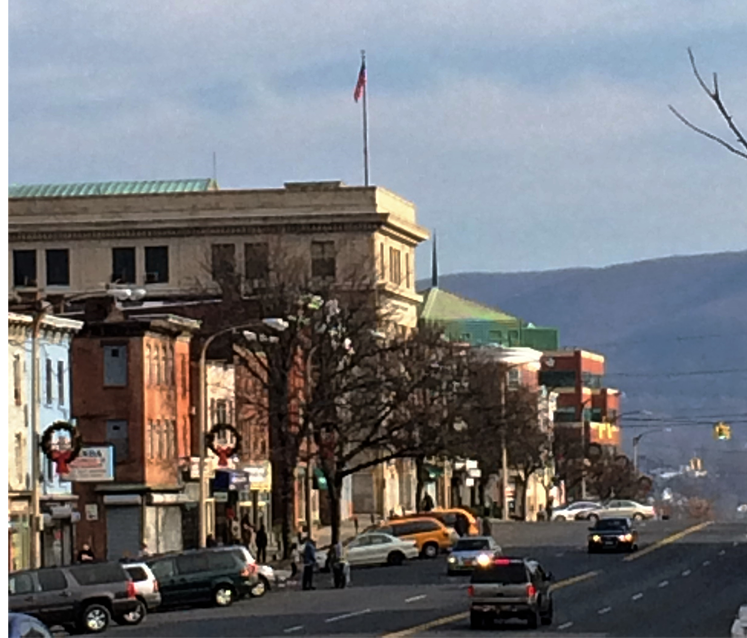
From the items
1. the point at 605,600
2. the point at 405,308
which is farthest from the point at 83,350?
the point at 405,308

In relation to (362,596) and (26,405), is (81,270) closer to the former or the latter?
(26,405)

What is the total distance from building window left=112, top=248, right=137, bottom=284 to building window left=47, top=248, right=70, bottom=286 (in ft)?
8.95

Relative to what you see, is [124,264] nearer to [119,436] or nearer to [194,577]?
[119,436]

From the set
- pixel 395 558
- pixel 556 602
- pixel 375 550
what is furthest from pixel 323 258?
pixel 556 602

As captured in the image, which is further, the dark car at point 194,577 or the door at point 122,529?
the door at point 122,529

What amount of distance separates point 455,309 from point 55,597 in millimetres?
130364

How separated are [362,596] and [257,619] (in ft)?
32.9

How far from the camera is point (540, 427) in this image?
143250 millimetres

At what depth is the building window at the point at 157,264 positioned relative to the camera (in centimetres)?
12356

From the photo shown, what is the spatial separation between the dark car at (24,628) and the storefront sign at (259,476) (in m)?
63.1

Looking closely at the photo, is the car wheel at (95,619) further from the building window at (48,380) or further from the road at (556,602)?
the building window at (48,380)

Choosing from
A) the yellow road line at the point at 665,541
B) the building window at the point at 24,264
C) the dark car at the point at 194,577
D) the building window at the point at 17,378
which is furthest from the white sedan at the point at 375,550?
the building window at the point at 24,264

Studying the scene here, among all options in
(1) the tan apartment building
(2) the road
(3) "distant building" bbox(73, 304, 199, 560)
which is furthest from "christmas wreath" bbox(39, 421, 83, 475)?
(1) the tan apartment building

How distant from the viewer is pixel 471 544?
234 feet
